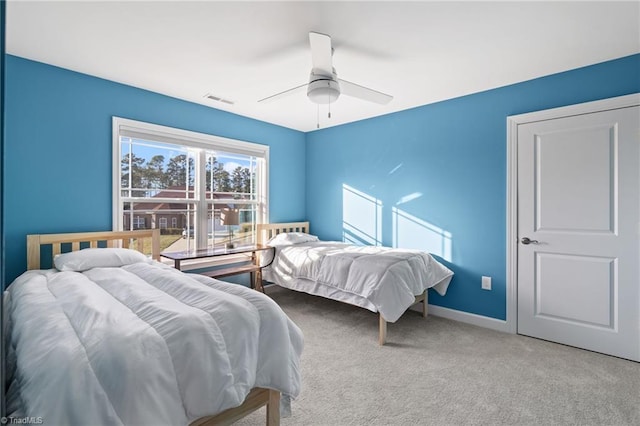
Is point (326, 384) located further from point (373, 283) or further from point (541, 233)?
point (541, 233)

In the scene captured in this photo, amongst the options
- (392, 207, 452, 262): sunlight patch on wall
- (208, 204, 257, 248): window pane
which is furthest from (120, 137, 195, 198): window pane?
(392, 207, 452, 262): sunlight patch on wall

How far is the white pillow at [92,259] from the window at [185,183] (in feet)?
2.24

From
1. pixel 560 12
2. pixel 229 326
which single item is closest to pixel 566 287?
pixel 560 12

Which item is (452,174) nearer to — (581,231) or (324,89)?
(581,231)

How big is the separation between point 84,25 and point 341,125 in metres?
3.18

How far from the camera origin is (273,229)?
14.9 ft

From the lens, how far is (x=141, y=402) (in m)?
1.07

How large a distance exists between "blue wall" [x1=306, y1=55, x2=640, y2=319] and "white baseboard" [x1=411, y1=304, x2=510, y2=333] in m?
0.06

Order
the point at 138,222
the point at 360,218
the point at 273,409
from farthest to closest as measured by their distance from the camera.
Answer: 1. the point at 360,218
2. the point at 138,222
3. the point at 273,409

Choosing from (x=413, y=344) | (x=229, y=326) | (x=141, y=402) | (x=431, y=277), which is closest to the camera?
(x=141, y=402)

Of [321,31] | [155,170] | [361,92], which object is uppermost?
[321,31]

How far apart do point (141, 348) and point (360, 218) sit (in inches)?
139

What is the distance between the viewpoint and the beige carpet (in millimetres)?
1860

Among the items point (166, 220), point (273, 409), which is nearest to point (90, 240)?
point (166, 220)
